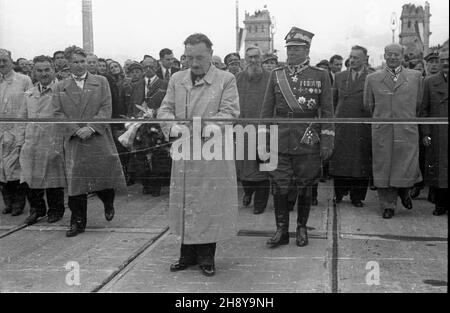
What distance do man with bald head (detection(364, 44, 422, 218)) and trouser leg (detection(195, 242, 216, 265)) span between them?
2.40 meters

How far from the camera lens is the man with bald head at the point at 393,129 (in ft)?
19.5

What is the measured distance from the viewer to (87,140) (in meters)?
5.52

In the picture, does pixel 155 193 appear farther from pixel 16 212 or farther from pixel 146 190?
pixel 16 212

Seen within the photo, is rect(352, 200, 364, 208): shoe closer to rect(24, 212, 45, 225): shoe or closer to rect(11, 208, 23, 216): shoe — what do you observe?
rect(24, 212, 45, 225): shoe

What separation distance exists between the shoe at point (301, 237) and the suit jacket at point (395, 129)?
1.45 meters

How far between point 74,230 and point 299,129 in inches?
90.0

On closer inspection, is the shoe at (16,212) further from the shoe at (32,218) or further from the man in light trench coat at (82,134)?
the man in light trench coat at (82,134)

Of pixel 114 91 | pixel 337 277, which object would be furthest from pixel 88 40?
pixel 114 91

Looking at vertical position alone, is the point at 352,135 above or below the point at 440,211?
above

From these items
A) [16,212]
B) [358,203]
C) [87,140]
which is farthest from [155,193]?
[358,203]

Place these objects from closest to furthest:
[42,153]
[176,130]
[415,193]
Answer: [176,130] < [42,153] < [415,193]

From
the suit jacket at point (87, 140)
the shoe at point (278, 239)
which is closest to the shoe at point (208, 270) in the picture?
the shoe at point (278, 239)

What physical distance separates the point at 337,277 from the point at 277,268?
1.50 ft
